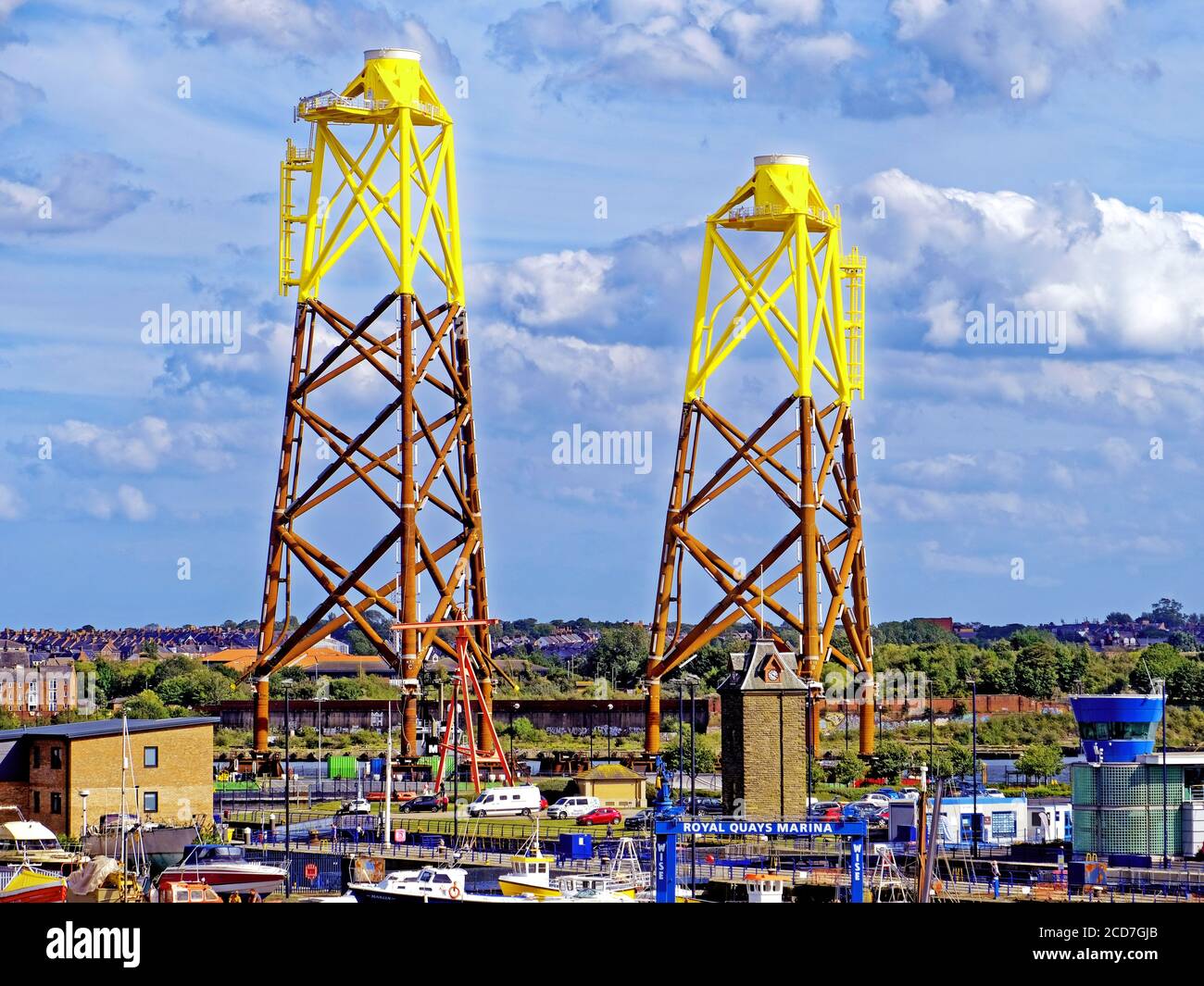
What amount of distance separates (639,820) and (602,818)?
2.45 meters

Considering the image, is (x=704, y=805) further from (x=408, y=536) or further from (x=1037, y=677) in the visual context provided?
(x=1037, y=677)

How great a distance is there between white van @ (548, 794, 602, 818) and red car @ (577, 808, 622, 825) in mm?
512

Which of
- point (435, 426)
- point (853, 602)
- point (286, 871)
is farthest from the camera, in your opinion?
point (853, 602)

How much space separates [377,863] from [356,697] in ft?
335

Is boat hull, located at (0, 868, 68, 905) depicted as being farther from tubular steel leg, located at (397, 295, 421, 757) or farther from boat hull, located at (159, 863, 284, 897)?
tubular steel leg, located at (397, 295, 421, 757)

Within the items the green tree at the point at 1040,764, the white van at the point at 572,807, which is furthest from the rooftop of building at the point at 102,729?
the green tree at the point at 1040,764

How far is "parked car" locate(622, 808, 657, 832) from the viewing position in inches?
2516

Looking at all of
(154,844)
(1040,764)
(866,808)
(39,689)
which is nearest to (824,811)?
(866,808)

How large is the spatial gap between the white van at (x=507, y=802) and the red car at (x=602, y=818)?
261 centimetres

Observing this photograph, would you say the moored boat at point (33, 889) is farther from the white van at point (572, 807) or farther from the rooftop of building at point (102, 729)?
the white van at point (572, 807)

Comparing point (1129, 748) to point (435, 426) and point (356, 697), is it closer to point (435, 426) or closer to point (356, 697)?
point (435, 426)
